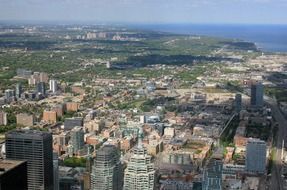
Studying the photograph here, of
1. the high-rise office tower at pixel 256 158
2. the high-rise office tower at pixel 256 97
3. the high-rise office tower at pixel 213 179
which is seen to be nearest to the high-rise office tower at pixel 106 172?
the high-rise office tower at pixel 213 179

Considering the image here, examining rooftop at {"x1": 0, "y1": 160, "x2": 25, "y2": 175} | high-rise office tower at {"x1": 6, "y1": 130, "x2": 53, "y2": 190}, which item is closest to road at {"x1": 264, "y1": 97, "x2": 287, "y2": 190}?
high-rise office tower at {"x1": 6, "y1": 130, "x2": 53, "y2": 190}

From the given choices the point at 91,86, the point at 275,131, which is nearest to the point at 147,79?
→ the point at 91,86

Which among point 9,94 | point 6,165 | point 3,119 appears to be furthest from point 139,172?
point 9,94

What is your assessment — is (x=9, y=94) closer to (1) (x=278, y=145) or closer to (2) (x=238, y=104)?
(2) (x=238, y=104)

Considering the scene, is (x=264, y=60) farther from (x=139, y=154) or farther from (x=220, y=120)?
(x=139, y=154)

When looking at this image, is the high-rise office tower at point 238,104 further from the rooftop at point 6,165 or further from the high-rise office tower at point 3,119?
the rooftop at point 6,165

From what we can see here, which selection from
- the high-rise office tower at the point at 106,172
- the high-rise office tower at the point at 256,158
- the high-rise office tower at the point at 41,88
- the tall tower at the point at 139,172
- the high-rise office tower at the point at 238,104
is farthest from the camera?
the high-rise office tower at the point at 41,88
